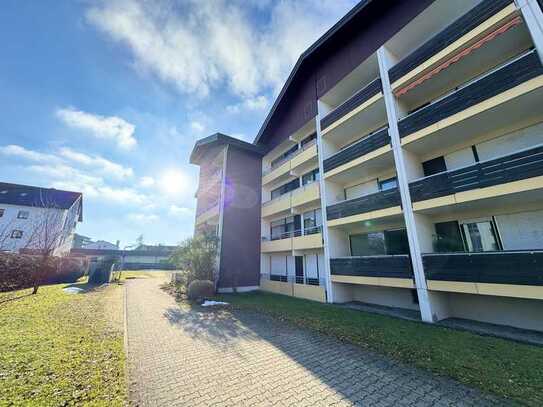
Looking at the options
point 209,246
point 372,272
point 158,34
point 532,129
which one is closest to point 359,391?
point 372,272

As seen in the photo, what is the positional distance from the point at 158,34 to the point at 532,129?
15.4 meters

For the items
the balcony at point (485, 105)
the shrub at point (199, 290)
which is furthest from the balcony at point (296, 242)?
the balcony at point (485, 105)

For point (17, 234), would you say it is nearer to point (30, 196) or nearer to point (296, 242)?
point (30, 196)

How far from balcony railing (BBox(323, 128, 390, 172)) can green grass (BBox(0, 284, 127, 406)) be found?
13219 mm

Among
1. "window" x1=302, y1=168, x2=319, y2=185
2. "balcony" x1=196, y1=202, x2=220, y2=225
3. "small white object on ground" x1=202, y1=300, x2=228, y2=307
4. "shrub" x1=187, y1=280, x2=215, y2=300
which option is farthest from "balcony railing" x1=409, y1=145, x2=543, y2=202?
"balcony" x1=196, y1=202, x2=220, y2=225

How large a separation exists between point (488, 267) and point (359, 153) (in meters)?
7.62

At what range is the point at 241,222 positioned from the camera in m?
19.9

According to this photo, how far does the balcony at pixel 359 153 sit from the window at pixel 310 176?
8.16 feet

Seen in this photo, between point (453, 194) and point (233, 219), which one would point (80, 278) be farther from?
point (453, 194)

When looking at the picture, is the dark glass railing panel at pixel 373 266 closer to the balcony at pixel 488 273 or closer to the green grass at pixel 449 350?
the balcony at pixel 488 273

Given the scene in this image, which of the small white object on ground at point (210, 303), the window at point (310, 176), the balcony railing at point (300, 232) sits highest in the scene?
the window at point (310, 176)

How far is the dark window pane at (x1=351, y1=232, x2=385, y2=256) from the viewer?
1291cm

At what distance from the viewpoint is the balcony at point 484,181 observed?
24.1ft

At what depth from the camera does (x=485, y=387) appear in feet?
14.6
